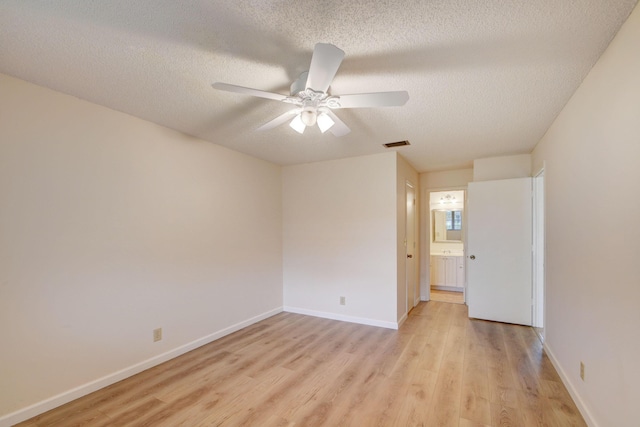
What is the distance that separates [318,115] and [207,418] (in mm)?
2279

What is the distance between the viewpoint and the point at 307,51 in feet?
5.51

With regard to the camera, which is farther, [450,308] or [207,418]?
[450,308]

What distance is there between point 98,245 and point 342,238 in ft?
9.36

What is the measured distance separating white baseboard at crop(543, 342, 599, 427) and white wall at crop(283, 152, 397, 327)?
1632mm

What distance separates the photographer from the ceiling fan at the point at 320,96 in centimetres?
143

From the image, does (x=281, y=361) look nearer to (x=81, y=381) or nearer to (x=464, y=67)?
(x=81, y=381)

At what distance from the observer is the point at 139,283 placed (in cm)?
268

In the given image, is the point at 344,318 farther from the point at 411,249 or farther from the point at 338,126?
the point at 338,126

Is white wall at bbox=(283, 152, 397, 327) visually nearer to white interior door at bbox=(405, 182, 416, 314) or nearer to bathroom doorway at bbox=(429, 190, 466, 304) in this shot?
white interior door at bbox=(405, 182, 416, 314)

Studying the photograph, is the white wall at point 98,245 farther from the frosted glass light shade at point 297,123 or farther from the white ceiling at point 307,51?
the frosted glass light shade at point 297,123

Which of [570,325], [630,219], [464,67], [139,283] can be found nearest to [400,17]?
[464,67]

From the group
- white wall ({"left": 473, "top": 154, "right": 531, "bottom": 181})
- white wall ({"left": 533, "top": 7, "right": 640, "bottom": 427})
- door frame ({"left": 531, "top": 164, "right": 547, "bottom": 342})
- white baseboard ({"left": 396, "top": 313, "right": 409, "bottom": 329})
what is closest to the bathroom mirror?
white wall ({"left": 473, "top": 154, "right": 531, "bottom": 181})

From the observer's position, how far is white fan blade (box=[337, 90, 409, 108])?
1.66 meters

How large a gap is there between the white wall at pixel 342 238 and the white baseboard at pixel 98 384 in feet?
4.58
